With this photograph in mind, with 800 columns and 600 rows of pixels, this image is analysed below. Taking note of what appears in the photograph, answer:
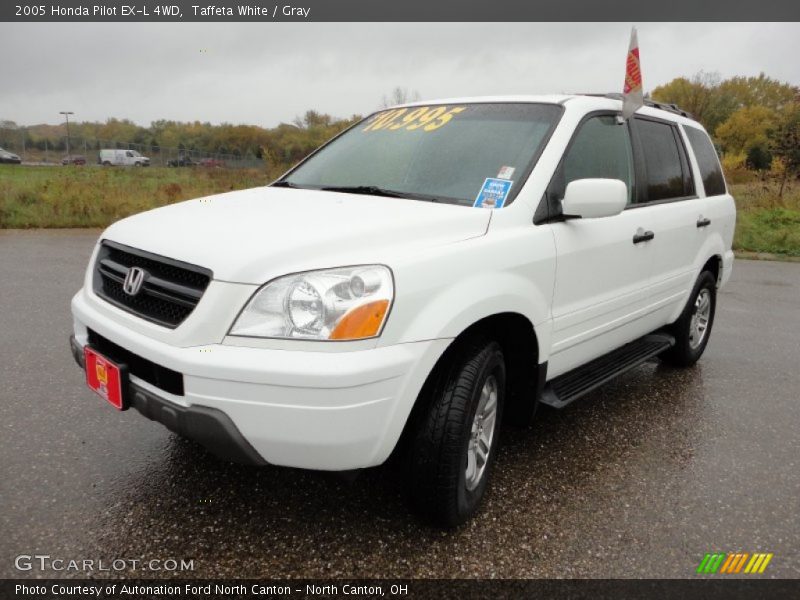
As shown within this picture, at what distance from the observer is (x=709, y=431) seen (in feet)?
12.1

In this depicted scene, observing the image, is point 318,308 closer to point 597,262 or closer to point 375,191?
point 375,191

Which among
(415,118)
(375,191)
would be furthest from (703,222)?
(375,191)

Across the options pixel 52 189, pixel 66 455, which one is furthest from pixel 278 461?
pixel 52 189

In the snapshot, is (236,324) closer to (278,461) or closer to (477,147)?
(278,461)

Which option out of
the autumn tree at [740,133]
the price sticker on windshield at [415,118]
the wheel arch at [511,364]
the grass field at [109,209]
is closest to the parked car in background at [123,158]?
the grass field at [109,209]

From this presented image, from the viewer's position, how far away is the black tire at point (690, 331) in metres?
4.53

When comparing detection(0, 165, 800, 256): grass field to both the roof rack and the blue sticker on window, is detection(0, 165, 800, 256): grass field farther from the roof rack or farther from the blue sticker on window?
the blue sticker on window

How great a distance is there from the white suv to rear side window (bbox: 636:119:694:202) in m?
0.04

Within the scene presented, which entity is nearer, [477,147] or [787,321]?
[477,147]

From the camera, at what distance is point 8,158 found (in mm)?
37625

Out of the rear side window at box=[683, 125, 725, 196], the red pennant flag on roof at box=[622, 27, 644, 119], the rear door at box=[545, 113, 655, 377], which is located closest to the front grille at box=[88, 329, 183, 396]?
the rear door at box=[545, 113, 655, 377]

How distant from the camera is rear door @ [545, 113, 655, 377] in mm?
2947

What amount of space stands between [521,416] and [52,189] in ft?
43.4

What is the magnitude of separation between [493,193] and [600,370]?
1285mm
